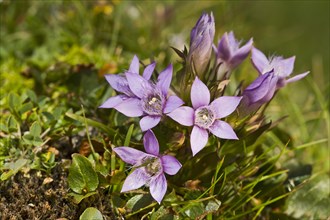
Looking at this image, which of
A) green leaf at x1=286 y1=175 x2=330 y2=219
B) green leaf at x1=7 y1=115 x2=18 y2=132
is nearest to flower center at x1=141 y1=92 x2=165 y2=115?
green leaf at x1=7 y1=115 x2=18 y2=132

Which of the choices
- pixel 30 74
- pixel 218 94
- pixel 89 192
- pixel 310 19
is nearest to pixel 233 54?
pixel 218 94

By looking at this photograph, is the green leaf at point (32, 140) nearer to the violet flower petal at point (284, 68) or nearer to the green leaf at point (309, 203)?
the violet flower petal at point (284, 68)

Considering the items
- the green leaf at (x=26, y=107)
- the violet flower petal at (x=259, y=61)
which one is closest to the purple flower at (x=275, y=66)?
the violet flower petal at (x=259, y=61)

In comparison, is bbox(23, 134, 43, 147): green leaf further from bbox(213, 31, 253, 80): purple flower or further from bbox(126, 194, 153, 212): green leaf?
bbox(213, 31, 253, 80): purple flower

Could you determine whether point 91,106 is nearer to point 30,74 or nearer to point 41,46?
point 30,74

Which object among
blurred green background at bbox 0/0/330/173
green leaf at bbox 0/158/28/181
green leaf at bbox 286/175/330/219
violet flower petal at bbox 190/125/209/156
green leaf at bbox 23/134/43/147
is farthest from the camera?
blurred green background at bbox 0/0/330/173
